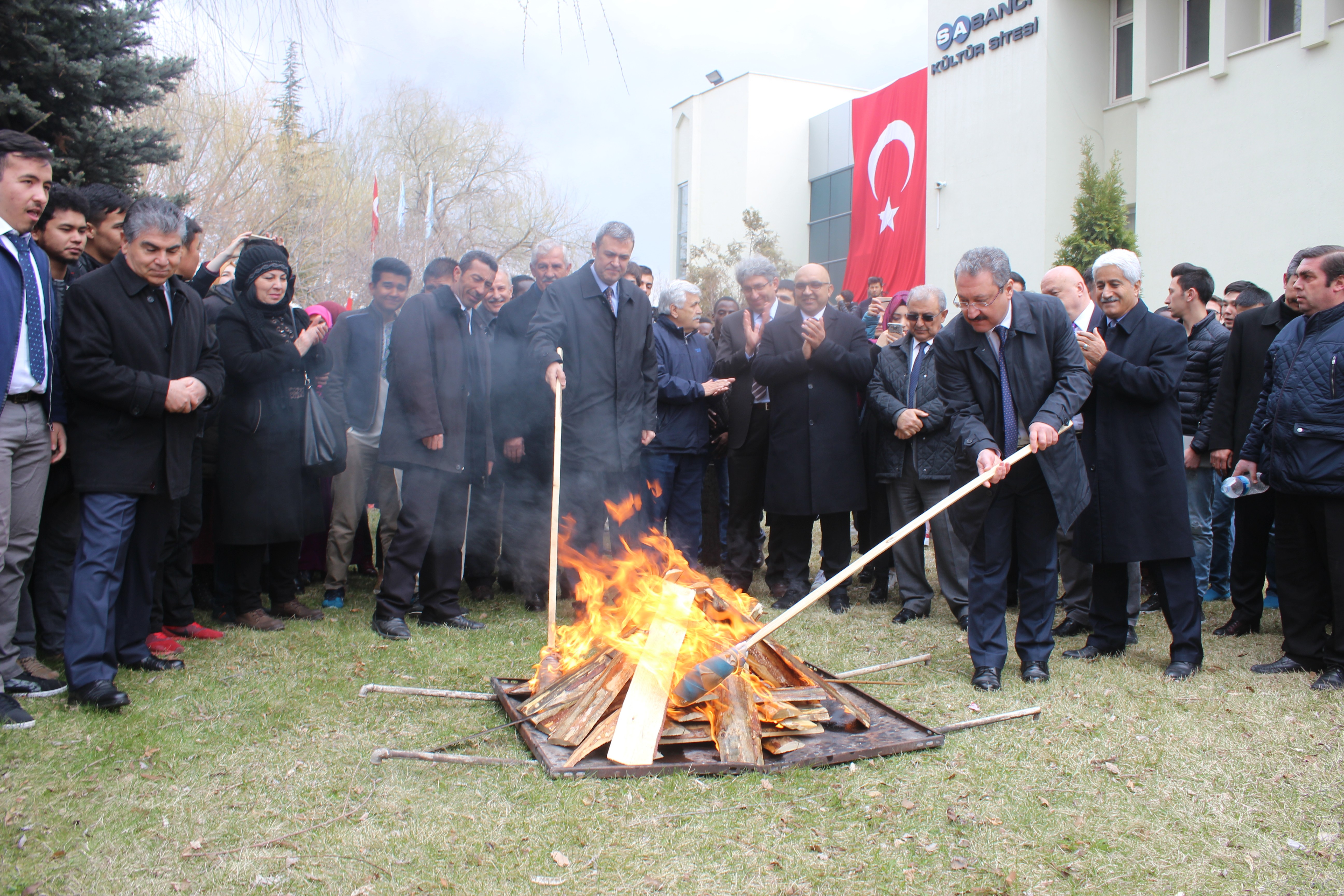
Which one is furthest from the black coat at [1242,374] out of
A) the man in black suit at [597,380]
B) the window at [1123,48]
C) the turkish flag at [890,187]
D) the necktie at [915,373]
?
the turkish flag at [890,187]

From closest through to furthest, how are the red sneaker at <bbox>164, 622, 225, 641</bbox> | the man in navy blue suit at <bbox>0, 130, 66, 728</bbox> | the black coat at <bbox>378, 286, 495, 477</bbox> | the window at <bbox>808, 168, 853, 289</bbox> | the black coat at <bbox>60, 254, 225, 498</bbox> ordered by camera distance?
the man in navy blue suit at <bbox>0, 130, 66, 728</bbox>, the black coat at <bbox>60, 254, 225, 498</bbox>, the red sneaker at <bbox>164, 622, 225, 641</bbox>, the black coat at <bbox>378, 286, 495, 477</bbox>, the window at <bbox>808, 168, 853, 289</bbox>

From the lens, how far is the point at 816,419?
6.90 meters

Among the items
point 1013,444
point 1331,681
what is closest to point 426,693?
point 1013,444

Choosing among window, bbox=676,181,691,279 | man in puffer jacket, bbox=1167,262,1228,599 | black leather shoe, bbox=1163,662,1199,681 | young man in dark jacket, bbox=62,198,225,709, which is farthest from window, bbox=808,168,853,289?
young man in dark jacket, bbox=62,198,225,709

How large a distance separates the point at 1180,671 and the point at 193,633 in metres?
5.85

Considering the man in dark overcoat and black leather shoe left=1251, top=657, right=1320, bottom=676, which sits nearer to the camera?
black leather shoe left=1251, top=657, right=1320, bottom=676

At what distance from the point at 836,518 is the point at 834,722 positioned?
2.90 m

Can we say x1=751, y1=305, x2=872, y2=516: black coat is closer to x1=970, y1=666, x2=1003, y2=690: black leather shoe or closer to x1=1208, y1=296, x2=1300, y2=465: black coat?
x1=970, y1=666, x2=1003, y2=690: black leather shoe

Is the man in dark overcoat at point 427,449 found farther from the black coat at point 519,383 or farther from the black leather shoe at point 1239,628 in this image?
the black leather shoe at point 1239,628

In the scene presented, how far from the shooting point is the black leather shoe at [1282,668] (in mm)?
5238

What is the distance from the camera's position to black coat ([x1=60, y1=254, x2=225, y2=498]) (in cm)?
436

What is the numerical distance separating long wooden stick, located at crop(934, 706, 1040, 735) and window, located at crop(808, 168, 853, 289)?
25.3 m

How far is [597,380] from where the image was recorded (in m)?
6.27

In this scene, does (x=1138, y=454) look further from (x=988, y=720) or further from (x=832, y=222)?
(x=832, y=222)
